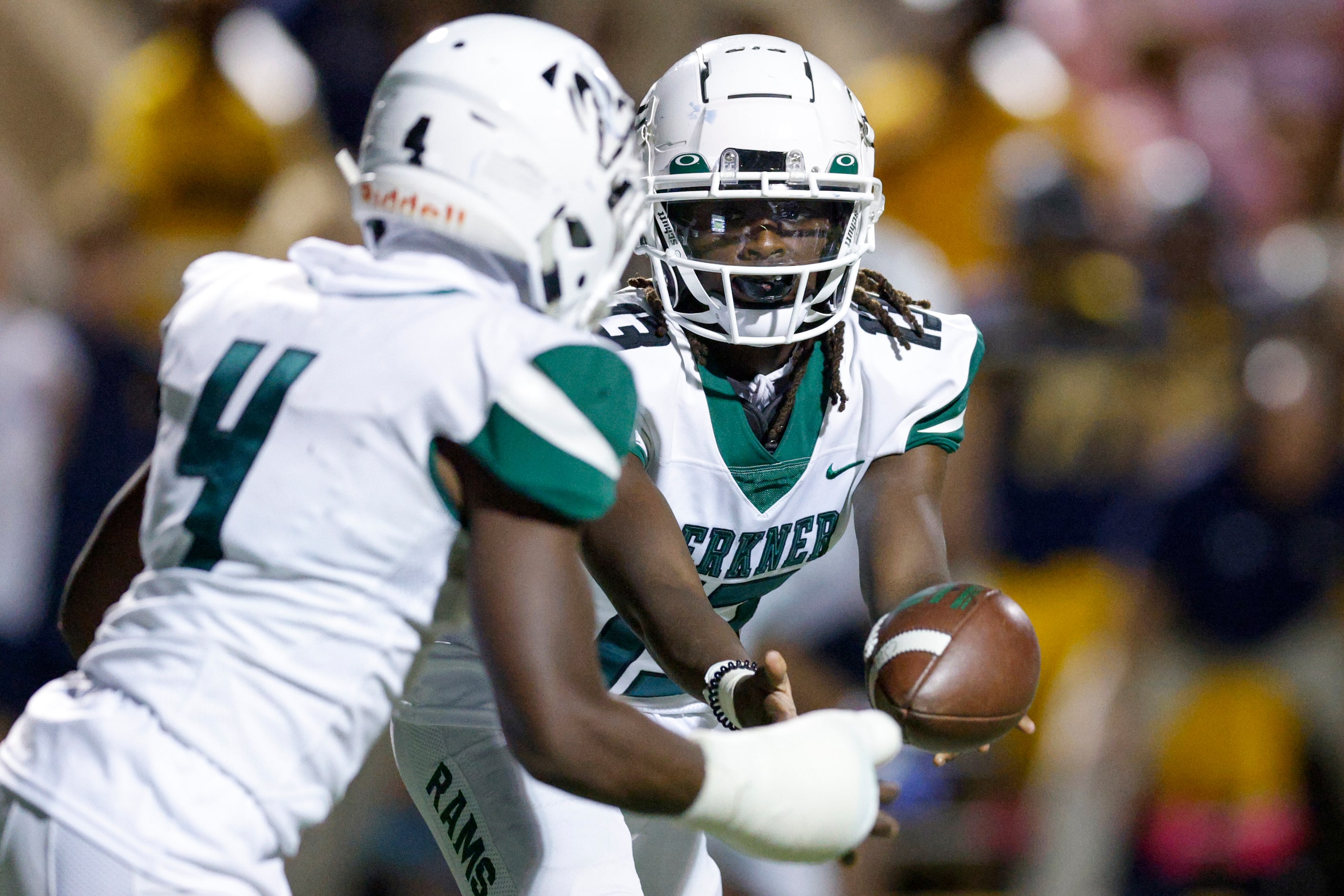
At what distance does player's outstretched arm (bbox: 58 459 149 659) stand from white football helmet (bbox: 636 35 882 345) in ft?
3.07

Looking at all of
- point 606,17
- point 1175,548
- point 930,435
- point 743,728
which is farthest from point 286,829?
point 606,17

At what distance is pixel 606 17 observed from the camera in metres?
5.62

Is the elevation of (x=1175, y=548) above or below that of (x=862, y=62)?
below

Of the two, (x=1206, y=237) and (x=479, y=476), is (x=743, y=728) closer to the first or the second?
(x=479, y=476)

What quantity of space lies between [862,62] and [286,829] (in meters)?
5.03

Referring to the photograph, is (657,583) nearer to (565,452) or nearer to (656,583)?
(656,583)

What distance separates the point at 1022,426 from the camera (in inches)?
201

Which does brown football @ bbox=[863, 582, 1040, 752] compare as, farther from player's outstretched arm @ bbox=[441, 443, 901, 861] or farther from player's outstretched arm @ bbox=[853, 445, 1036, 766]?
player's outstretched arm @ bbox=[441, 443, 901, 861]

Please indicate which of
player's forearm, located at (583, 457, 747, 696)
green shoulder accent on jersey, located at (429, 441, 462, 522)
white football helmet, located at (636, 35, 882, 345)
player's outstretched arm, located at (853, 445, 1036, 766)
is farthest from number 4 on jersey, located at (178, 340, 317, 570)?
player's outstretched arm, located at (853, 445, 1036, 766)

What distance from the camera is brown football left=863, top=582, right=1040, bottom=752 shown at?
227 centimetres

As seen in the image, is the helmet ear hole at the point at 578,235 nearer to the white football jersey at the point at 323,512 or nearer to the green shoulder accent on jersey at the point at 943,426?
the white football jersey at the point at 323,512

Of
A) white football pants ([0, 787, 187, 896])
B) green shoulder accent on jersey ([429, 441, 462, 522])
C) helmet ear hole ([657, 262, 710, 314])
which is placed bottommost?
white football pants ([0, 787, 187, 896])

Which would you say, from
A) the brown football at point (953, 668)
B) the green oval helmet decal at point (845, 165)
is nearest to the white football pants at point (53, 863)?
the brown football at point (953, 668)

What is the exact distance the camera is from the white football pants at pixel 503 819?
247cm
